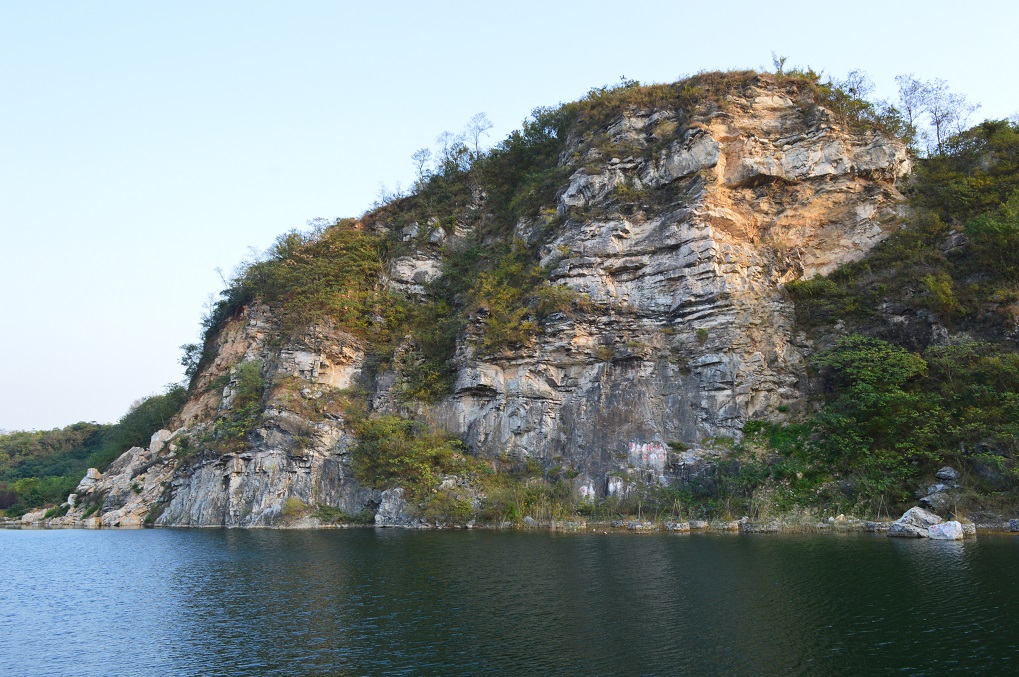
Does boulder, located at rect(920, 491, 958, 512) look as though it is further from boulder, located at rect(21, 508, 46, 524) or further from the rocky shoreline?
boulder, located at rect(21, 508, 46, 524)

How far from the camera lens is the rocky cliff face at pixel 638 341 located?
126 ft

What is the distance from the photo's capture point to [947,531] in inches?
1019

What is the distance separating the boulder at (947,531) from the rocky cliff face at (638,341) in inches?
445

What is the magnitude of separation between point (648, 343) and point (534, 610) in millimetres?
26197

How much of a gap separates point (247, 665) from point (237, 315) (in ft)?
155

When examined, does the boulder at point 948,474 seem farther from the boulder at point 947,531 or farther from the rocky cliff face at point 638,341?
the rocky cliff face at point 638,341

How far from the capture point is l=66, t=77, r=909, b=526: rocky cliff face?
126ft

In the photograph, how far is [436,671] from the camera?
41.2ft

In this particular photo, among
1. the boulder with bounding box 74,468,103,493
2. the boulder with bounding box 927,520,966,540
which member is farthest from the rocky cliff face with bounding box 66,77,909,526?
the boulder with bounding box 927,520,966,540

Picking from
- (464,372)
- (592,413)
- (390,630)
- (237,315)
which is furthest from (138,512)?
(390,630)

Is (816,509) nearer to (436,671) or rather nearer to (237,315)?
(436,671)

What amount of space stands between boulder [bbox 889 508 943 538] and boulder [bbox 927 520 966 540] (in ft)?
0.75

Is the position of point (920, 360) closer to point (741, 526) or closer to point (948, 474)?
point (948, 474)

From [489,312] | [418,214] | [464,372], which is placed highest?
[418,214]
